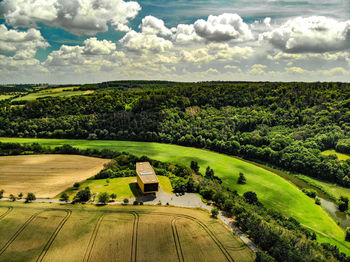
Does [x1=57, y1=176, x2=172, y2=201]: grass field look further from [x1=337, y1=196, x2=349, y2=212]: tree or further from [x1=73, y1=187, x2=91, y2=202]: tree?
[x1=337, y1=196, x2=349, y2=212]: tree

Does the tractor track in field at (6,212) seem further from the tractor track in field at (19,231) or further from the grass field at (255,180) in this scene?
the grass field at (255,180)

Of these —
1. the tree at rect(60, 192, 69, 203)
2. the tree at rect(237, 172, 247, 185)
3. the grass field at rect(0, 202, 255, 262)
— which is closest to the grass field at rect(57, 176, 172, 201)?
the tree at rect(60, 192, 69, 203)

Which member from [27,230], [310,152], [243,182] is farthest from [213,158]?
[27,230]

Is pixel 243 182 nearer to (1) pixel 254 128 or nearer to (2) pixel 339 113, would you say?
(1) pixel 254 128

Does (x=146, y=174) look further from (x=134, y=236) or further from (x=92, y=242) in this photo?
(x=92, y=242)

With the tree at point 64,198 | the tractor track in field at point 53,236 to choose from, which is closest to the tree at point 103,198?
the tractor track in field at point 53,236

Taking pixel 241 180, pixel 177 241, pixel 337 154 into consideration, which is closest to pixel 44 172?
pixel 177 241
